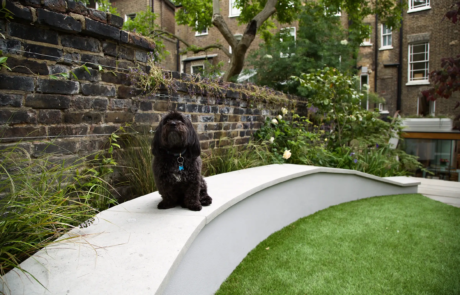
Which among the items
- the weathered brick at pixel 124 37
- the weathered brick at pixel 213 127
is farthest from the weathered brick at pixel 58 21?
the weathered brick at pixel 213 127

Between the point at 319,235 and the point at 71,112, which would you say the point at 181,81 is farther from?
the point at 319,235

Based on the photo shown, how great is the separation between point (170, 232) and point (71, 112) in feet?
5.38

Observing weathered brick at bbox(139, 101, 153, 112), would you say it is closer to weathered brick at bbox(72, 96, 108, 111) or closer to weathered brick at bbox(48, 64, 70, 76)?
weathered brick at bbox(72, 96, 108, 111)

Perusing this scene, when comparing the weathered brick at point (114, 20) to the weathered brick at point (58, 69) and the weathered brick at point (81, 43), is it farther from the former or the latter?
the weathered brick at point (58, 69)

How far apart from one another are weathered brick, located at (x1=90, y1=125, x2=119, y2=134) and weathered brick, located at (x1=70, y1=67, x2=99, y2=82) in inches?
19.2

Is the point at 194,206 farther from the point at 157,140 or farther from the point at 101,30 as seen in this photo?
the point at 101,30

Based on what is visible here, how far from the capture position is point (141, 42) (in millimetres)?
3414

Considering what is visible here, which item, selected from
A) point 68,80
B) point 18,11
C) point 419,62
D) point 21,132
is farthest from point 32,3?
point 419,62

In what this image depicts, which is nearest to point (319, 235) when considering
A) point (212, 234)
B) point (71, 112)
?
point (212, 234)

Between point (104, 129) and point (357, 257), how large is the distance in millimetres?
2940

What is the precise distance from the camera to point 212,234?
2.38 meters

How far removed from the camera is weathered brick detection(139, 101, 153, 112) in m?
3.49

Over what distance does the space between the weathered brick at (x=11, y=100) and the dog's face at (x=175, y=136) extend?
3.92 feet

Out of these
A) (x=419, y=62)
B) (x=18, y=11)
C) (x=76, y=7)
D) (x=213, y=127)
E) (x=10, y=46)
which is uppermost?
(x=419, y=62)
